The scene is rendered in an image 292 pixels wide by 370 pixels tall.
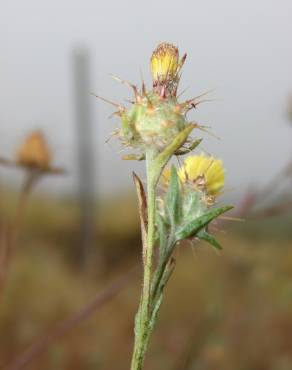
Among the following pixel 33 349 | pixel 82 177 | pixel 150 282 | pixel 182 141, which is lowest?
pixel 82 177

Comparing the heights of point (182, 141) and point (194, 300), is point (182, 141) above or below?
above

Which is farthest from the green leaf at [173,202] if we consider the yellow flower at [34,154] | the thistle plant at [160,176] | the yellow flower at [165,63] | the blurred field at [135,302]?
the yellow flower at [34,154]

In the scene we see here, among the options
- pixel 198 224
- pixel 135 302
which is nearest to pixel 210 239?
pixel 198 224

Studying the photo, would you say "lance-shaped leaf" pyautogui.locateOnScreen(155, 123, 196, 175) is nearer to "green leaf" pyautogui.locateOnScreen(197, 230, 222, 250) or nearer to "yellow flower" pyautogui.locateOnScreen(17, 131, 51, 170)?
"green leaf" pyautogui.locateOnScreen(197, 230, 222, 250)

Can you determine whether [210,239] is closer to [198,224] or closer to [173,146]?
[198,224]

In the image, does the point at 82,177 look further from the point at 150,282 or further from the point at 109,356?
the point at 150,282

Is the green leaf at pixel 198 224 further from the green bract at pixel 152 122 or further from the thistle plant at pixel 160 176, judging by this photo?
the green bract at pixel 152 122

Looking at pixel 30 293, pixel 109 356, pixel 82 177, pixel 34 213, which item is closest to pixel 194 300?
pixel 30 293
